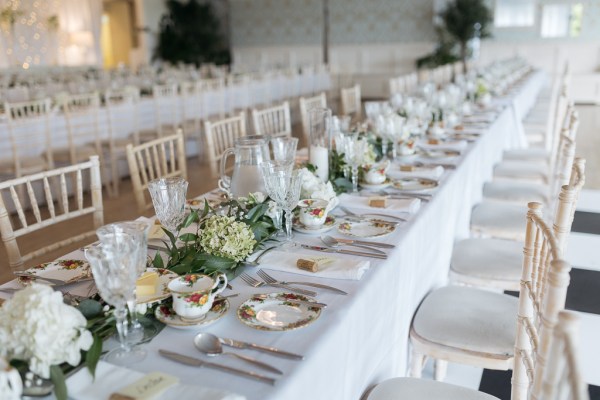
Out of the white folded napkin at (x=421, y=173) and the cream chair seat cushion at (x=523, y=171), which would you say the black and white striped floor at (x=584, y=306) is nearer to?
the cream chair seat cushion at (x=523, y=171)

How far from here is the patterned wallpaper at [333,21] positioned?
12.3m

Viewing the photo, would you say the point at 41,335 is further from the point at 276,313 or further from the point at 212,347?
the point at 276,313

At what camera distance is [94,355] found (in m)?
0.99

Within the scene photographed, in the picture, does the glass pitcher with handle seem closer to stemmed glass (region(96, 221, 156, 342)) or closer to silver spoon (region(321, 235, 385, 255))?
silver spoon (region(321, 235, 385, 255))

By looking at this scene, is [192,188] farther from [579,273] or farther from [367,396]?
[367,396]

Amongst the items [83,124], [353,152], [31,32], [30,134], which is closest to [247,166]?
[353,152]

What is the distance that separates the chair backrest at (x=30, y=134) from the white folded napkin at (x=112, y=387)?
3333 mm

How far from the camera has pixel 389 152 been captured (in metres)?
2.72

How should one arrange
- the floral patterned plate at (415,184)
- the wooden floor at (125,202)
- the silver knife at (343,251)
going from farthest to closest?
the wooden floor at (125,202) → the floral patterned plate at (415,184) → the silver knife at (343,251)

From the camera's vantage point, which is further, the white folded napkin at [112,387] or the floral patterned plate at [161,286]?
the floral patterned plate at [161,286]

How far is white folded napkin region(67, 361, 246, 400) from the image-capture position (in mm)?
900

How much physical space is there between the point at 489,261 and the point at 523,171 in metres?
1.49

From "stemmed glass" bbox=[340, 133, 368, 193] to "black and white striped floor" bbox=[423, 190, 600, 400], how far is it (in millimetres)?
841

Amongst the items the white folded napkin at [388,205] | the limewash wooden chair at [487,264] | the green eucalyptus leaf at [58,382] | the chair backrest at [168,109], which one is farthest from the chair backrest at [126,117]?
the green eucalyptus leaf at [58,382]
